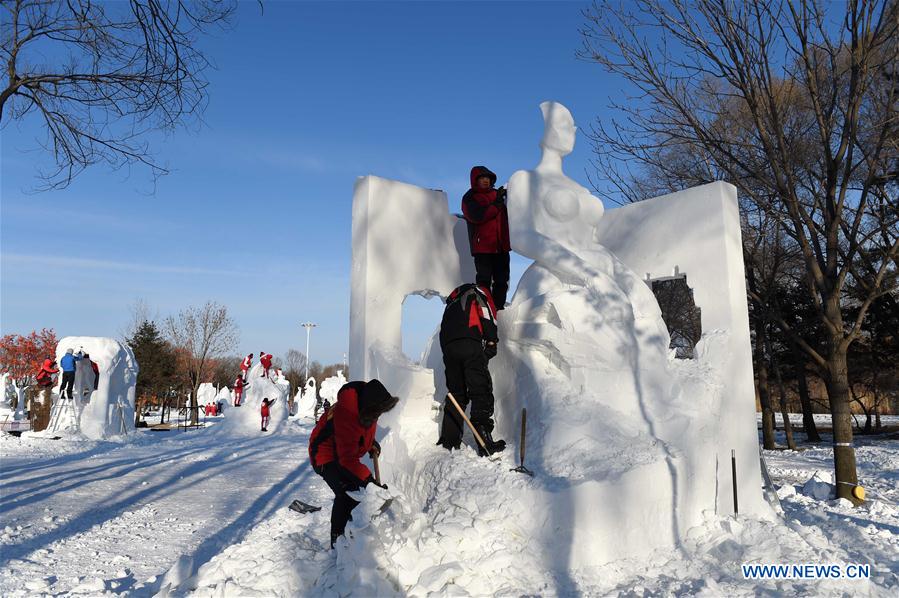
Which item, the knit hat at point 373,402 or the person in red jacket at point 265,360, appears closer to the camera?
the knit hat at point 373,402

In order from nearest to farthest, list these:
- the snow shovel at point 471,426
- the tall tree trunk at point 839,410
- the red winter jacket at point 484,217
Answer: the snow shovel at point 471,426 < the red winter jacket at point 484,217 < the tall tree trunk at point 839,410

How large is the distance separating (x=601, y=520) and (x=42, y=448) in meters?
13.7

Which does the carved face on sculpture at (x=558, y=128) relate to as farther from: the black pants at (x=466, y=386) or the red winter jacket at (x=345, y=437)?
the red winter jacket at (x=345, y=437)

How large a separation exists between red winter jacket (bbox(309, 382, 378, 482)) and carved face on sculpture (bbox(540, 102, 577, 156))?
3230mm

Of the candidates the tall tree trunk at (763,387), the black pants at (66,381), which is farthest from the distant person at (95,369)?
the tall tree trunk at (763,387)

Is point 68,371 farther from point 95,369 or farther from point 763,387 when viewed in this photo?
point 763,387

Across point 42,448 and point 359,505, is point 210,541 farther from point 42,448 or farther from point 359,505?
point 42,448

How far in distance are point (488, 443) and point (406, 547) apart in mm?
1422

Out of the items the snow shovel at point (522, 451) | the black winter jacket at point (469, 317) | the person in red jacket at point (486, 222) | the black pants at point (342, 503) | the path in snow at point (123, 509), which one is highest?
the person in red jacket at point (486, 222)

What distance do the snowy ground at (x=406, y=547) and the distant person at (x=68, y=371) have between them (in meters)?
9.89

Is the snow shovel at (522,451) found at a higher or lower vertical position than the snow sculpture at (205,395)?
higher

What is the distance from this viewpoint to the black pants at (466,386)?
17.0 feet

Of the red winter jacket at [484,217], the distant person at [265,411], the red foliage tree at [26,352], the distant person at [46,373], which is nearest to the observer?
the red winter jacket at [484,217]

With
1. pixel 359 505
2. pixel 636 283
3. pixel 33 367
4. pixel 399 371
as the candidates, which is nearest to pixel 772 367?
pixel 636 283
